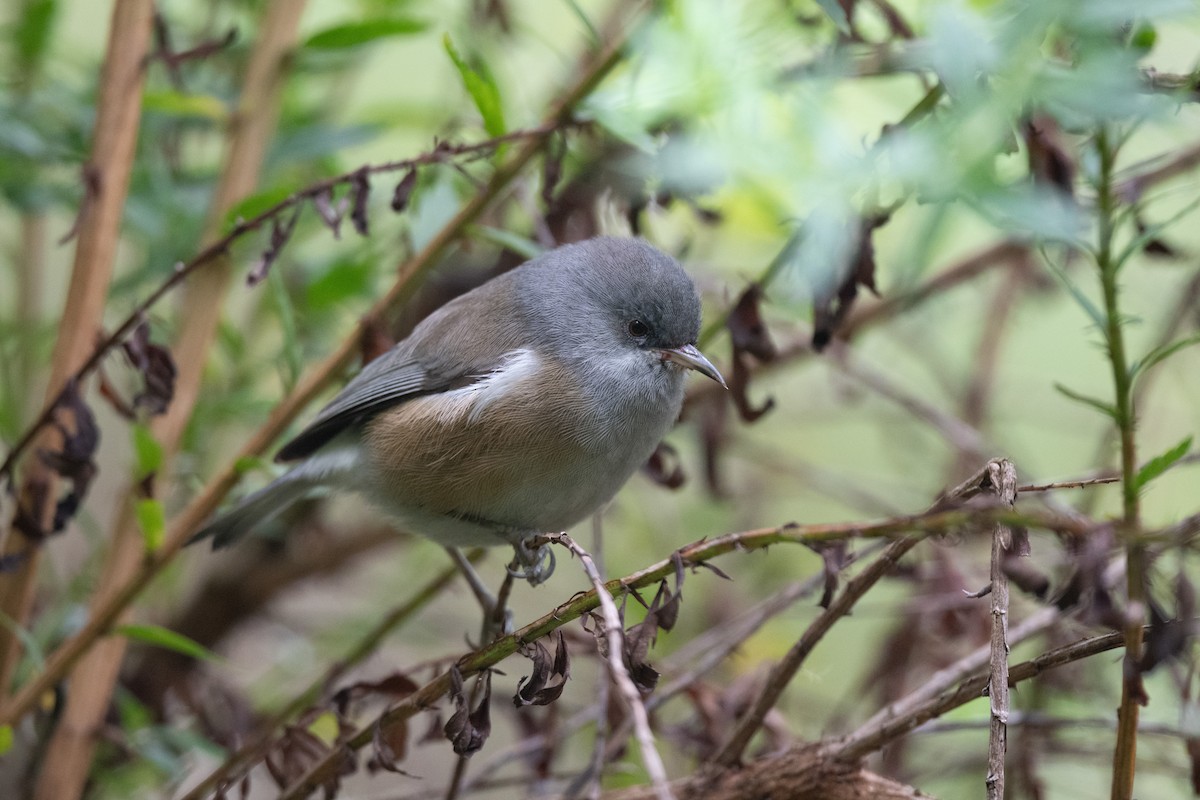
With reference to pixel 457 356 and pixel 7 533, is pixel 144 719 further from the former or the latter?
pixel 457 356

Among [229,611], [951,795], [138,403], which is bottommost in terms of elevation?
[951,795]

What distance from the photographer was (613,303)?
2.69m

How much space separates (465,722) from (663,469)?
1.15m

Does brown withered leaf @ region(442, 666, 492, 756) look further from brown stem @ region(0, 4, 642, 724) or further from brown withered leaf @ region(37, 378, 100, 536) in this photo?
brown withered leaf @ region(37, 378, 100, 536)

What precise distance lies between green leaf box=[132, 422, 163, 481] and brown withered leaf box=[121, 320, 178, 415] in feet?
0.18

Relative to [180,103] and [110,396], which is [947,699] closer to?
[110,396]

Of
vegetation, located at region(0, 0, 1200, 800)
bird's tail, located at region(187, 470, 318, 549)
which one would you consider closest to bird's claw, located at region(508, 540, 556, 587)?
vegetation, located at region(0, 0, 1200, 800)

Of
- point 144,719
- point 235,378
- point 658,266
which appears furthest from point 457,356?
point 144,719

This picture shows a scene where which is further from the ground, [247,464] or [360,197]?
[360,197]

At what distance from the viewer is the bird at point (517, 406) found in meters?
2.40

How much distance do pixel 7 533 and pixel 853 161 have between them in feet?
6.90

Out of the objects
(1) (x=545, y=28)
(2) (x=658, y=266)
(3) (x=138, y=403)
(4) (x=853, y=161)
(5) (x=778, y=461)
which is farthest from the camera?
(1) (x=545, y=28)

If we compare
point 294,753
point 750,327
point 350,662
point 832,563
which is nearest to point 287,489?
point 350,662

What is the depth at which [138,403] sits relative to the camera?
2.26 metres
